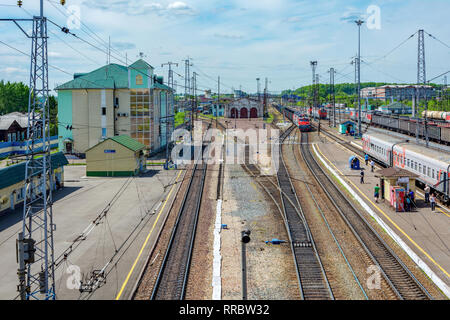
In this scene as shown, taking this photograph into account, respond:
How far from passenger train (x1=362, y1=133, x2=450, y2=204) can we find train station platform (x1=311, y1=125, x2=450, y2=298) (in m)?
1.36

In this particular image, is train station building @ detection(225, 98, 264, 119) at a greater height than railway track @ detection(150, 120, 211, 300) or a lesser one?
greater

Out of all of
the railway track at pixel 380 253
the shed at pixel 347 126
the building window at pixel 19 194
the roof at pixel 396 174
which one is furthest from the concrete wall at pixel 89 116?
the shed at pixel 347 126

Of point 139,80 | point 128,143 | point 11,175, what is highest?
point 139,80

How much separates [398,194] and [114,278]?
18.2m

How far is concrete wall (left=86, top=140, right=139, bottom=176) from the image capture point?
128 ft

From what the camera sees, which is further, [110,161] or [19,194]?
[110,161]

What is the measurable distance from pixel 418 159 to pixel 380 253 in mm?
14015

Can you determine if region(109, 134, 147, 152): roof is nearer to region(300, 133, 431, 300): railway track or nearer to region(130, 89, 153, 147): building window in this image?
region(130, 89, 153, 147): building window

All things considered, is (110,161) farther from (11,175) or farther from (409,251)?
(409,251)

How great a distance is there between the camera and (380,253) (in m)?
18.9

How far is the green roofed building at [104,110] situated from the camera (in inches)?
2035

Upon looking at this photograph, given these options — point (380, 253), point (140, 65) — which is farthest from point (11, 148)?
point (380, 253)

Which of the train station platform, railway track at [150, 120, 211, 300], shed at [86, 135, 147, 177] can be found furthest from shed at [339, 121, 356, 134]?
railway track at [150, 120, 211, 300]
